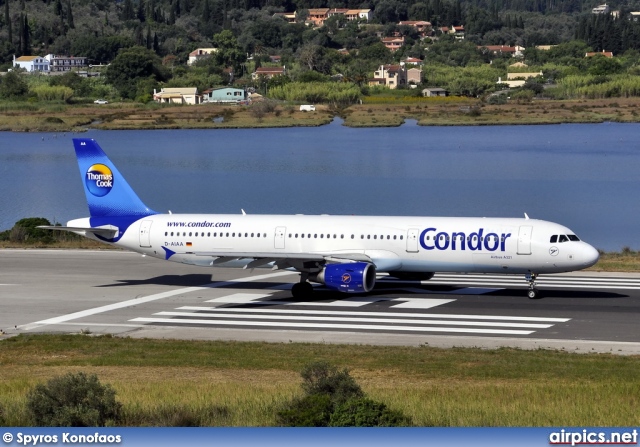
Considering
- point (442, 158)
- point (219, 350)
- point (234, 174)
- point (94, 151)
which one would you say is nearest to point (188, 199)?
point (234, 174)

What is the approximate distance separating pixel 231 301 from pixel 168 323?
5.28 m

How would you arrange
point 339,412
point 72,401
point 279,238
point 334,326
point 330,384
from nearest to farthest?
1. point 339,412
2. point 72,401
3. point 330,384
4. point 334,326
5. point 279,238

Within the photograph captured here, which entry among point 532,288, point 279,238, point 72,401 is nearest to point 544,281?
point 532,288

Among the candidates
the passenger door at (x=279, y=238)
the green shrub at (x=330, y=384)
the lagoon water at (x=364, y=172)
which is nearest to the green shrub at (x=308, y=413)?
the green shrub at (x=330, y=384)

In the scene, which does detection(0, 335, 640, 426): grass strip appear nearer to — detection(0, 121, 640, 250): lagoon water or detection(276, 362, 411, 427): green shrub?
detection(276, 362, 411, 427): green shrub

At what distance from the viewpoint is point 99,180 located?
50812mm

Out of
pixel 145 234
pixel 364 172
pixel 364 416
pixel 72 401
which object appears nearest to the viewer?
pixel 364 416

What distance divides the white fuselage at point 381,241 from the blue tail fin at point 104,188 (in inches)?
35.5

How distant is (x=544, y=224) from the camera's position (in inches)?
1772

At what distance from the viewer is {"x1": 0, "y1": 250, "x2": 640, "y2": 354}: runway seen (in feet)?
126

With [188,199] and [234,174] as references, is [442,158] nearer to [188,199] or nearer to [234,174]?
[234,174]

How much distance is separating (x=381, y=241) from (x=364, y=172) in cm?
7709

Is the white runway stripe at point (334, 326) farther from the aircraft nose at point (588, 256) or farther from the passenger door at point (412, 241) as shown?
the aircraft nose at point (588, 256)

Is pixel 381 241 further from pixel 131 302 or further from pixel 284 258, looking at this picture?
pixel 131 302
